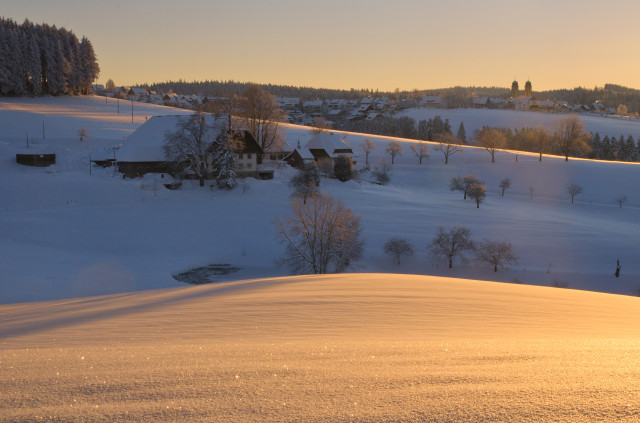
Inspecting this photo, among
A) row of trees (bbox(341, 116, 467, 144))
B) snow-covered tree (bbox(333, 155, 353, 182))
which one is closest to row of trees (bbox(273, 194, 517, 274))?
snow-covered tree (bbox(333, 155, 353, 182))

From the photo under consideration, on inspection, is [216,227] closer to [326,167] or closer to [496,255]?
[496,255]

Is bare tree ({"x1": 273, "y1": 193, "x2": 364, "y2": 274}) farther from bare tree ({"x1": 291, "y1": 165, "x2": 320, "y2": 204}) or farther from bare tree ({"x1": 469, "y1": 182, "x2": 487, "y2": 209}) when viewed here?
bare tree ({"x1": 469, "y1": 182, "x2": 487, "y2": 209})

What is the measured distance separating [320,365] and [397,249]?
2743cm

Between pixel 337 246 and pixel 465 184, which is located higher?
pixel 465 184

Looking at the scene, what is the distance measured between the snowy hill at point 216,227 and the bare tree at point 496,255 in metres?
0.75

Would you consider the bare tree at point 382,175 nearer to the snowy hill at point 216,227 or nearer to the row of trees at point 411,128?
the snowy hill at point 216,227

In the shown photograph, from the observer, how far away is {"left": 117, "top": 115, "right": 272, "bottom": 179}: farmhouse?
49.4 metres

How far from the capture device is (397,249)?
3145 cm

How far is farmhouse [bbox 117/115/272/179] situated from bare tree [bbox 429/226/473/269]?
2513 cm

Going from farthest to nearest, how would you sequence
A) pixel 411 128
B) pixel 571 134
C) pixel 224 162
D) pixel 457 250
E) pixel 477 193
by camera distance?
1. pixel 411 128
2. pixel 571 134
3. pixel 477 193
4. pixel 224 162
5. pixel 457 250

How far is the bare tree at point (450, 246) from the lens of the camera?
3145cm

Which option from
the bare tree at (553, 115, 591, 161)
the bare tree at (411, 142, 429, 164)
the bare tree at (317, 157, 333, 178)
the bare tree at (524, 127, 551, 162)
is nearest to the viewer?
the bare tree at (317, 157, 333, 178)

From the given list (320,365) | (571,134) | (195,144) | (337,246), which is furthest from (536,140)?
(320,365)

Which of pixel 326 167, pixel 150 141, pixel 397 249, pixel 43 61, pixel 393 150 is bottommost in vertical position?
pixel 397 249
